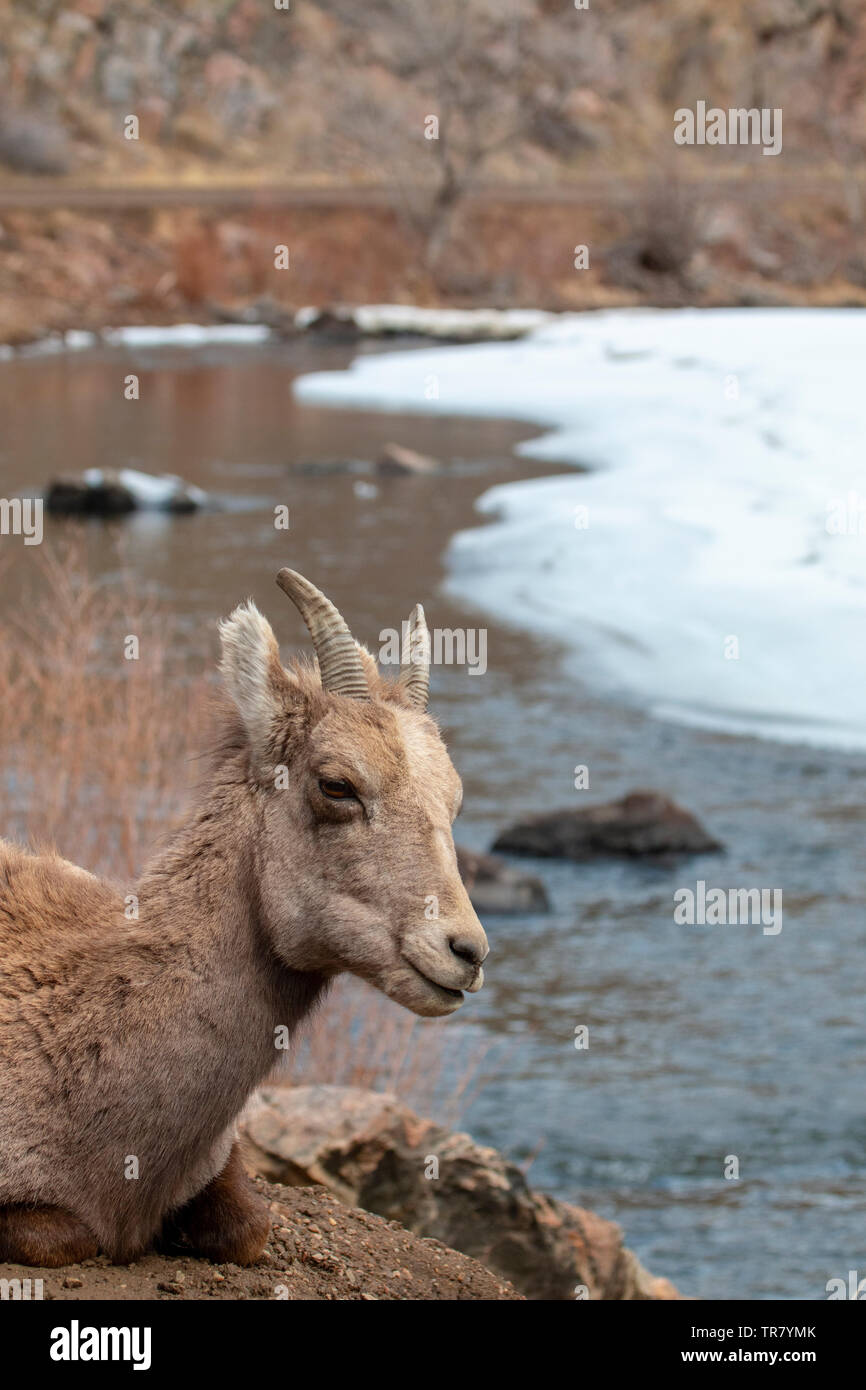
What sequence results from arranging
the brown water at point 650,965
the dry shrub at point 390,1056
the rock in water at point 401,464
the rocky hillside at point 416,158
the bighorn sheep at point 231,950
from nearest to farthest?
1. the bighorn sheep at point 231,950
2. the brown water at point 650,965
3. the dry shrub at point 390,1056
4. the rock in water at point 401,464
5. the rocky hillside at point 416,158

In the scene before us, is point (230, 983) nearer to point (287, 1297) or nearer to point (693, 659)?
point (287, 1297)

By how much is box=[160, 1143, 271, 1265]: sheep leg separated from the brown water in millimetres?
3330

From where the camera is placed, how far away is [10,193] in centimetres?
6450

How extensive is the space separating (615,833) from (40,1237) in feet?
26.8

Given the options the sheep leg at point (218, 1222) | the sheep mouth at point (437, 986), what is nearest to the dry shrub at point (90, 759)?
the sheep leg at point (218, 1222)

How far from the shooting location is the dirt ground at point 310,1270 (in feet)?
14.4

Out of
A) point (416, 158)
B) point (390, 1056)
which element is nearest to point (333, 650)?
point (390, 1056)

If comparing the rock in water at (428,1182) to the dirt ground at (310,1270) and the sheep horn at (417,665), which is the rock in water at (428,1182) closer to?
the dirt ground at (310,1270)

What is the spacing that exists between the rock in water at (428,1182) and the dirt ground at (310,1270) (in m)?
0.45

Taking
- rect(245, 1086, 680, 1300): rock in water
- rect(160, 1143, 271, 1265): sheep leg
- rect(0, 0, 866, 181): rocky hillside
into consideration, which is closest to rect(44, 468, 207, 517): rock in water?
rect(245, 1086, 680, 1300): rock in water

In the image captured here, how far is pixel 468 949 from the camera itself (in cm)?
407

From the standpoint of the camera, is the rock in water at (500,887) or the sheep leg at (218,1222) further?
the rock in water at (500,887)

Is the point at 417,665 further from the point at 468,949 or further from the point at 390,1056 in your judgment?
the point at 390,1056

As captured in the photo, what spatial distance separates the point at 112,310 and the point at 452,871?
174ft
